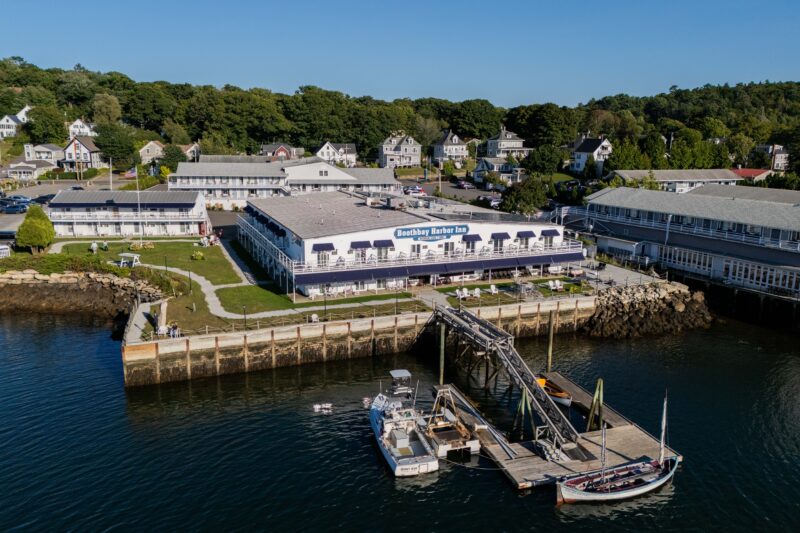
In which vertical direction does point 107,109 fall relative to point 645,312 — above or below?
above

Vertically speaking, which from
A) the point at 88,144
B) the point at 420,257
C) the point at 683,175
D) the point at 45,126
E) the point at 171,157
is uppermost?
the point at 45,126

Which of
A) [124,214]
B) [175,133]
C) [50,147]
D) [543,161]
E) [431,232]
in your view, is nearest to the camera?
[431,232]

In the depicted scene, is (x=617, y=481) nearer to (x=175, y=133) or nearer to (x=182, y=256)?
(x=182, y=256)

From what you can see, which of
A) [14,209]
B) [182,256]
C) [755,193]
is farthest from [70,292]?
[755,193]

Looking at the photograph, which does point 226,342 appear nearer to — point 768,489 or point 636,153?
point 768,489

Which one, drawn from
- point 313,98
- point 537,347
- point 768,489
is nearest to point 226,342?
point 537,347

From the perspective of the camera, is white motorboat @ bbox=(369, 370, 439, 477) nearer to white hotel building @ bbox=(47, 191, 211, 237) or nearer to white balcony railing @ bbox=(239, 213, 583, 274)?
white balcony railing @ bbox=(239, 213, 583, 274)
